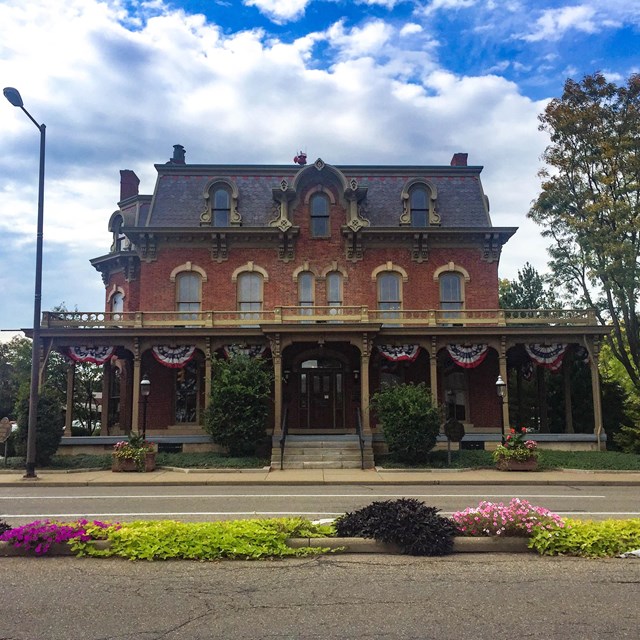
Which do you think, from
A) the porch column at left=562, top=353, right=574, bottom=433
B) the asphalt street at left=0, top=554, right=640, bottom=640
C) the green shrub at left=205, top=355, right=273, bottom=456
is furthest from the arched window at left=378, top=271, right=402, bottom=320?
the asphalt street at left=0, top=554, right=640, bottom=640

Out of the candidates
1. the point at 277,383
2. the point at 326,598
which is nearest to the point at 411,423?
the point at 277,383

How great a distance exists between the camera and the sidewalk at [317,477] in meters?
16.9

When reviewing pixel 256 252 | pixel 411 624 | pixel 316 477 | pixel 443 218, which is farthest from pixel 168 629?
pixel 443 218

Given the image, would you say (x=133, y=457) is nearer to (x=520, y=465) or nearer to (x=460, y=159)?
(x=520, y=465)

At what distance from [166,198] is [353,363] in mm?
10940

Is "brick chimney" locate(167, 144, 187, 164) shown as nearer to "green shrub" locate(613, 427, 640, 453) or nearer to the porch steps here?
the porch steps

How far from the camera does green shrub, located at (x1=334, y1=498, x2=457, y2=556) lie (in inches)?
281

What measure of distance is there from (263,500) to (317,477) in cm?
483

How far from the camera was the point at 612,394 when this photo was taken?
26.1 meters

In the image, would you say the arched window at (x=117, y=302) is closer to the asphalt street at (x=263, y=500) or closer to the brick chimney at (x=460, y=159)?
the asphalt street at (x=263, y=500)

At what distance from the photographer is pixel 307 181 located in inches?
1073

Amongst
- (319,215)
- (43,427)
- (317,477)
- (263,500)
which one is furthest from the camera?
(319,215)

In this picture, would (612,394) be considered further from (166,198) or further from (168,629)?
(168,629)

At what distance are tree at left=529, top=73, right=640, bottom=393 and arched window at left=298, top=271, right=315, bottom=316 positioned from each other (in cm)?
982
